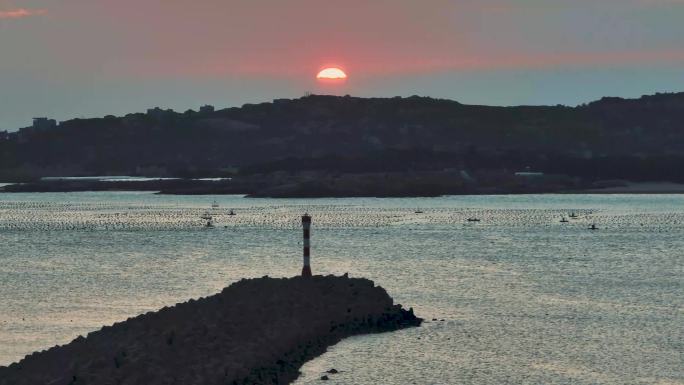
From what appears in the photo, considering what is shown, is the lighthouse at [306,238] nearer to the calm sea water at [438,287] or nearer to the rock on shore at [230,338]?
the rock on shore at [230,338]

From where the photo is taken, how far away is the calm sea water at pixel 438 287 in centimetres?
2455

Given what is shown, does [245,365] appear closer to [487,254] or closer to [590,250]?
[487,254]

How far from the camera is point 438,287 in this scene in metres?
40.7

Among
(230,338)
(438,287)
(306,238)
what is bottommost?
(438,287)

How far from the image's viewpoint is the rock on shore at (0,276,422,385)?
20.8m

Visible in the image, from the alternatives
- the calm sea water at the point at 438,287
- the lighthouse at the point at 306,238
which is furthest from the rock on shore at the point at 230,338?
the calm sea water at the point at 438,287

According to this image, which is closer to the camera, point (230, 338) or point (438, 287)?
point (230, 338)

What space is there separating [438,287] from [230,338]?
17793 mm

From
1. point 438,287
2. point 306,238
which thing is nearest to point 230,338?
point 306,238

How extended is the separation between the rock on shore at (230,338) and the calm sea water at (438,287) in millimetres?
698

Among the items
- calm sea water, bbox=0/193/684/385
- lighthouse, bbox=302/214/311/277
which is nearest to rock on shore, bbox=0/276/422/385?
lighthouse, bbox=302/214/311/277

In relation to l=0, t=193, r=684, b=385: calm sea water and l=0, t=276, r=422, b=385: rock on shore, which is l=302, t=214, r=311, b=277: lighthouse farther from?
l=0, t=193, r=684, b=385: calm sea water

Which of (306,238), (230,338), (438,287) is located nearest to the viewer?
(230,338)

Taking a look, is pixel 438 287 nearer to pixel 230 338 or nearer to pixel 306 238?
pixel 306 238
